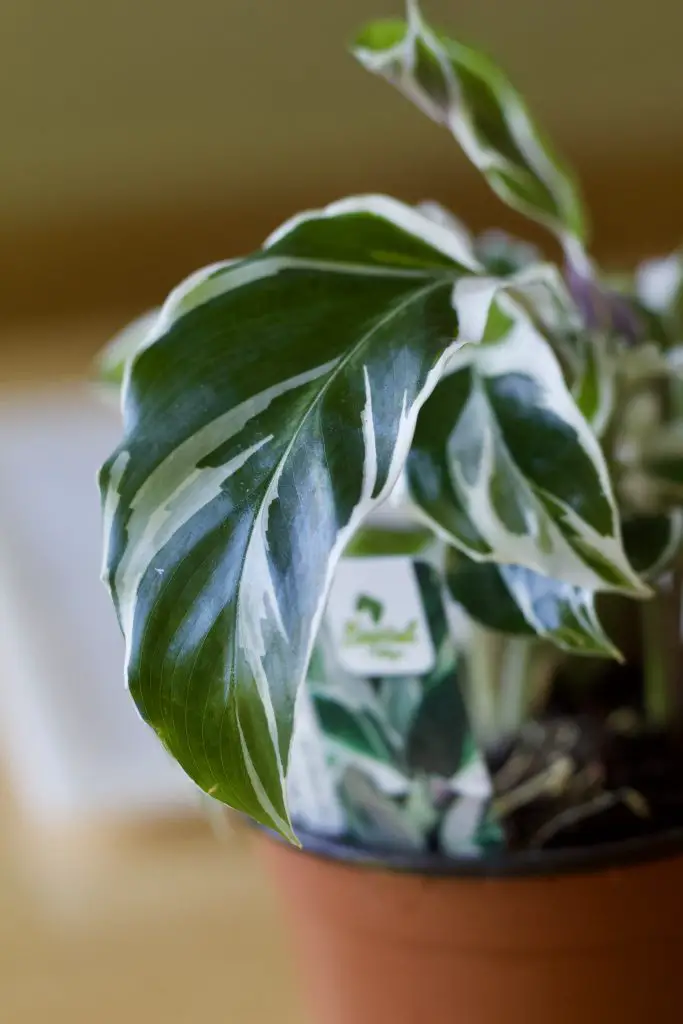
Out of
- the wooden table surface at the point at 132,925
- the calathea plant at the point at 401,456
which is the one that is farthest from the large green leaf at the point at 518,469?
the wooden table surface at the point at 132,925

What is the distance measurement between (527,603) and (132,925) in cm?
42

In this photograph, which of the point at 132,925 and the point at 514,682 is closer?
the point at 514,682

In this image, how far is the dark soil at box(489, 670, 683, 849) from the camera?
400 millimetres

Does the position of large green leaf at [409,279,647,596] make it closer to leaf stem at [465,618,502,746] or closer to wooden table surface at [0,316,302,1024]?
leaf stem at [465,618,502,746]

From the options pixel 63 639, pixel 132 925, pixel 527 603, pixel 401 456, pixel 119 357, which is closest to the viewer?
pixel 401 456

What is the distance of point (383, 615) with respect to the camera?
15.6 inches

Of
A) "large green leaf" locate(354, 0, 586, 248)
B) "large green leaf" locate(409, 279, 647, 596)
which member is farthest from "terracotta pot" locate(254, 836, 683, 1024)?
"large green leaf" locate(354, 0, 586, 248)

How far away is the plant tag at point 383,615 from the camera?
15.5 inches

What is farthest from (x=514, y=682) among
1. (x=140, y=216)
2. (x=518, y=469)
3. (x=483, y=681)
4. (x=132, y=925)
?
(x=140, y=216)

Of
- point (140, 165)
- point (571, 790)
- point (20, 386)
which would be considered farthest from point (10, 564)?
point (571, 790)

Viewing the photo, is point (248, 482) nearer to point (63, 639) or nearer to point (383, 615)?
point (383, 615)

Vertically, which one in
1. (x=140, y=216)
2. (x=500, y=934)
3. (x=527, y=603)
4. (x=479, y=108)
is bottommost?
(x=500, y=934)

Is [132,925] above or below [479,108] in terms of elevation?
below

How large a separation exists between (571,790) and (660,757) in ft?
0.14
